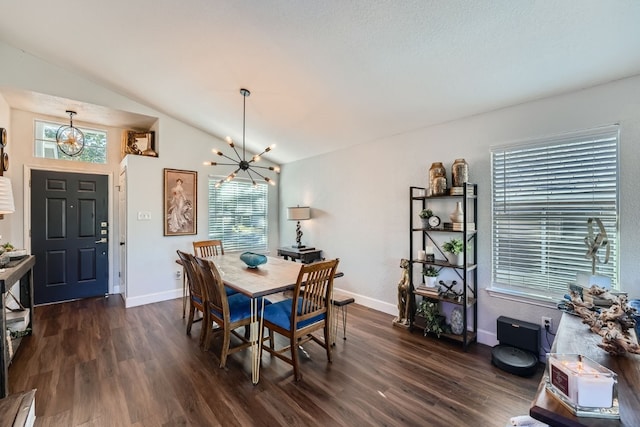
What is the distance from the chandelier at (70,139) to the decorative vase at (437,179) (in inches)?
204

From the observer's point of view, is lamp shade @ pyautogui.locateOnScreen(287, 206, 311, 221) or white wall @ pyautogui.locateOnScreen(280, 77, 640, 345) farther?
lamp shade @ pyautogui.locateOnScreen(287, 206, 311, 221)

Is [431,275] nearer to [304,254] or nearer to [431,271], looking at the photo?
[431,271]

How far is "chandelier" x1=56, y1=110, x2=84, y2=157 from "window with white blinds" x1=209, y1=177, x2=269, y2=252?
2007mm

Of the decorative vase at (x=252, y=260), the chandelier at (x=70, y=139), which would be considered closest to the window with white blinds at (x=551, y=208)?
the decorative vase at (x=252, y=260)

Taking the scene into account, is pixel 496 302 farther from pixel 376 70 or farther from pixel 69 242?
pixel 69 242

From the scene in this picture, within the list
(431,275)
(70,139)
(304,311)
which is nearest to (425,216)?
(431,275)

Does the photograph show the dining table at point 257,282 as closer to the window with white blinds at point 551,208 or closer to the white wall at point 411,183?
the white wall at point 411,183

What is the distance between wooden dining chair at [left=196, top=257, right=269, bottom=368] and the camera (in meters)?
2.49

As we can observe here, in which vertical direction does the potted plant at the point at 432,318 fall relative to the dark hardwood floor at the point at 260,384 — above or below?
above

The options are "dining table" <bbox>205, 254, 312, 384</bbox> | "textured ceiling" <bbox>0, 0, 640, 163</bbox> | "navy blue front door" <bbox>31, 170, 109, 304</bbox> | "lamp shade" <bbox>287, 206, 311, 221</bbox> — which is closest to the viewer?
"textured ceiling" <bbox>0, 0, 640, 163</bbox>

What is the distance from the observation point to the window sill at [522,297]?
262 centimetres

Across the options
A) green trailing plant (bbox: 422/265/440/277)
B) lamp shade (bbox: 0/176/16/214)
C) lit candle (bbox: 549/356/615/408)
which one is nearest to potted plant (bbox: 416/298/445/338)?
green trailing plant (bbox: 422/265/440/277)

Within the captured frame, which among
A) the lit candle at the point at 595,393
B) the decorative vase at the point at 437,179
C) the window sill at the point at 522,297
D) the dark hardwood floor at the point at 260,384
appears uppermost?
the decorative vase at the point at 437,179

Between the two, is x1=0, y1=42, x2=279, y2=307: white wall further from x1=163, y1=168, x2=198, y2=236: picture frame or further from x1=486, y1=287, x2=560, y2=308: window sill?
x1=486, y1=287, x2=560, y2=308: window sill
